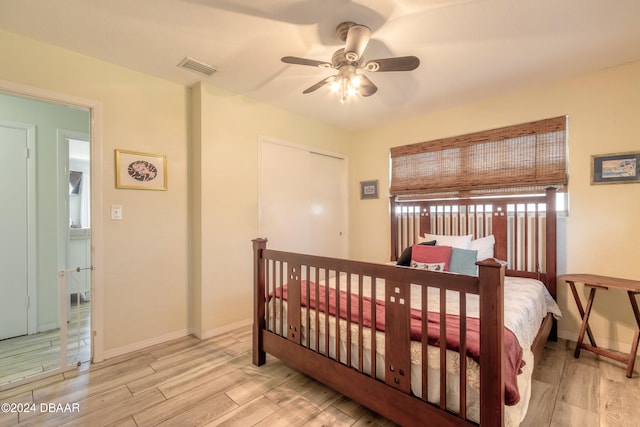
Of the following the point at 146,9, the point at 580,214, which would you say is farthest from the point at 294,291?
the point at 580,214

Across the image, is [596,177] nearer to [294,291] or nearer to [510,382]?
[510,382]

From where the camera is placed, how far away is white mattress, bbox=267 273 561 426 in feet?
4.09

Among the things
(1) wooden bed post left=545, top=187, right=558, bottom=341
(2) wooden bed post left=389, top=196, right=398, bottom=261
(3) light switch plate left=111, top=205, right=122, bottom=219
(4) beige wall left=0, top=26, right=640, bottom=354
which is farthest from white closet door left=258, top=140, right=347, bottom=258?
(1) wooden bed post left=545, top=187, right=558, bottom=341

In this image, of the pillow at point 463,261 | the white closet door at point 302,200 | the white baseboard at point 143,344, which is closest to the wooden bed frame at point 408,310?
the pillow at point 463,261

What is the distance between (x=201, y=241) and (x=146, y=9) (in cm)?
180

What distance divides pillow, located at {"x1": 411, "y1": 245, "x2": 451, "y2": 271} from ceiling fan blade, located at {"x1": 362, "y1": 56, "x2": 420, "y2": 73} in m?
1.59

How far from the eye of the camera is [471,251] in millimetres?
2553

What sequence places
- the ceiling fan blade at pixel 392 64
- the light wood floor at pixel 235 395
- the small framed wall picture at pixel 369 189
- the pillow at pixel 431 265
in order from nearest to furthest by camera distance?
the light wood floor at pixel 235 395 → the ceiling fan blade at pixel 392 64 → the pillow at pixel 431 265 → the small framed wall picture at pixel 369 189

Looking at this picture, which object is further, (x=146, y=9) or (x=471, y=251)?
(x=471, y=251)

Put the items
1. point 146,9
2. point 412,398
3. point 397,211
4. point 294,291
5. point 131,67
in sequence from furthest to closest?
point 397,211 < point 131,67 < point 294,291 < point 146,9 < point 412,398

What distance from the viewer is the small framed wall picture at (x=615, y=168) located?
232cm

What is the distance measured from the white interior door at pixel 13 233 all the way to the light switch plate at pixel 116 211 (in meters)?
1.24

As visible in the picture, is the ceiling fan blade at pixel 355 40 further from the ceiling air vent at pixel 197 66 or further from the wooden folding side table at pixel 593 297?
the wooden folding side table at pixel 593 297

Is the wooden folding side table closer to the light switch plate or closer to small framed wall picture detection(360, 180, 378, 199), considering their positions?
Result: small framed wall picture detection(360, 180, 378, 199)
